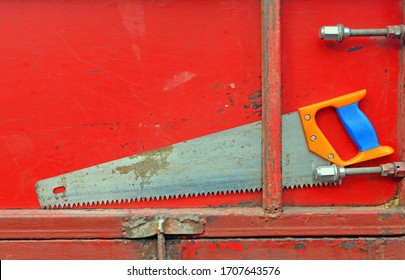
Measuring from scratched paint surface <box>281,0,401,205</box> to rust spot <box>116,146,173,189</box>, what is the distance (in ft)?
1.72

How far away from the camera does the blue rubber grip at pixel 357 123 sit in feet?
6.35

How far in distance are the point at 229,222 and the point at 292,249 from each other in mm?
279

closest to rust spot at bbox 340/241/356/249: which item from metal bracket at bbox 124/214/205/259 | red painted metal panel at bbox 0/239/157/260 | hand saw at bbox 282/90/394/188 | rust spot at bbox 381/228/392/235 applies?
rust spot at bbox 381/228/392/235

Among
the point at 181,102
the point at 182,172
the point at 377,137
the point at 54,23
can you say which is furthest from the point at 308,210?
the point at 54,23

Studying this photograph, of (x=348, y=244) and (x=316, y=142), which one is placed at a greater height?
(x=316, y=142)

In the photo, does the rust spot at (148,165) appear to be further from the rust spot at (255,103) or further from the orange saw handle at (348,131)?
the orange saw handle at (348,131)

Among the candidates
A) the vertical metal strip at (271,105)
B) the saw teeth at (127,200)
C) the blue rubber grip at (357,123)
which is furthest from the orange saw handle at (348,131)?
the saw teeth at (127,200)

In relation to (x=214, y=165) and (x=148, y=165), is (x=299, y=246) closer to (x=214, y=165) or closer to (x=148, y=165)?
(x=214, y=165)

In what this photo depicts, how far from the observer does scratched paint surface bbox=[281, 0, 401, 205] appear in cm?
193

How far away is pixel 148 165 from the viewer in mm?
2016

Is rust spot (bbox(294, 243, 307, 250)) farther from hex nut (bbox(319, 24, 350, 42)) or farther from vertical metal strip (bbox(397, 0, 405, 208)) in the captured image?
Result: hex nut (bbox(319, 24, 350, 42))

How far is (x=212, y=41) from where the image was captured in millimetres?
1952

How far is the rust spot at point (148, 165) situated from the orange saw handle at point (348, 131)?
0.57 m

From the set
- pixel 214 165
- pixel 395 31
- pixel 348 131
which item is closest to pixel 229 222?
pixel 214 165
